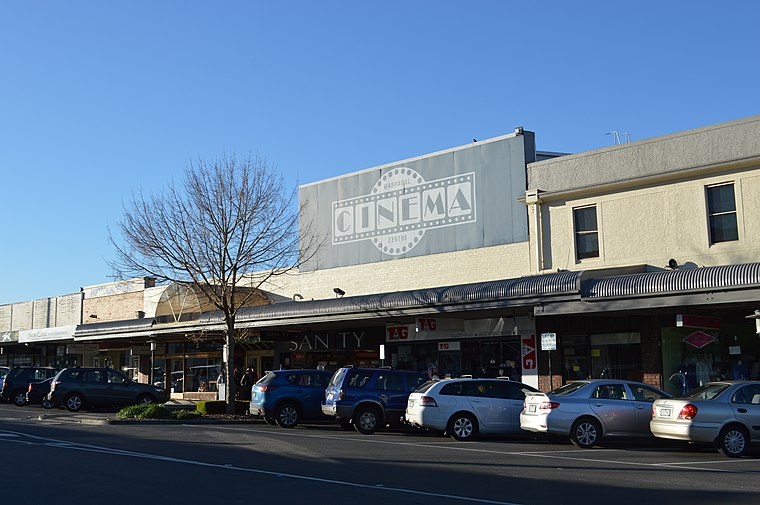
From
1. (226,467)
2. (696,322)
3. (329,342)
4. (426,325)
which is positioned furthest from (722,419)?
(329,342)

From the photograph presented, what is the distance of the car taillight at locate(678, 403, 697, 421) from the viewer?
16.7 metres

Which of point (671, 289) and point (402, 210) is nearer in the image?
point (671, 289)

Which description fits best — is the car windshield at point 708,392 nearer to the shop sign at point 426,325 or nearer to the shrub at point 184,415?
the shop sign at point 426,325

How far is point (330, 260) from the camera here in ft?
110

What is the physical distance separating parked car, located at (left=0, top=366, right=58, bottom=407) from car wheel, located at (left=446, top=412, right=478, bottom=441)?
21.0m

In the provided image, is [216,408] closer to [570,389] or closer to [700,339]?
[570,389]

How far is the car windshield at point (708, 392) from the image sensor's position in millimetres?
17000


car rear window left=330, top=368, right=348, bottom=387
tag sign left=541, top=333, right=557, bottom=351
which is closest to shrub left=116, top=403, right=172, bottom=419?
car rear window left=330, top=368, right=348, bottom=387

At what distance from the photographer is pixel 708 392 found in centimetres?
1719

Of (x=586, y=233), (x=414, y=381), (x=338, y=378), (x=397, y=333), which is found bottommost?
(x=414, y=381)

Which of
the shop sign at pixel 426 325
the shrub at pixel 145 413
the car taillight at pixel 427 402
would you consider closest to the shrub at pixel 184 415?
the shrub at pixel 145 413

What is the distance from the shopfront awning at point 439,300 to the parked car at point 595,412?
15.4 ft

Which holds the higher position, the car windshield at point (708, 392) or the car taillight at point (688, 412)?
the car windshield at point (708, 392)

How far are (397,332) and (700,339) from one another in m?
10.8
